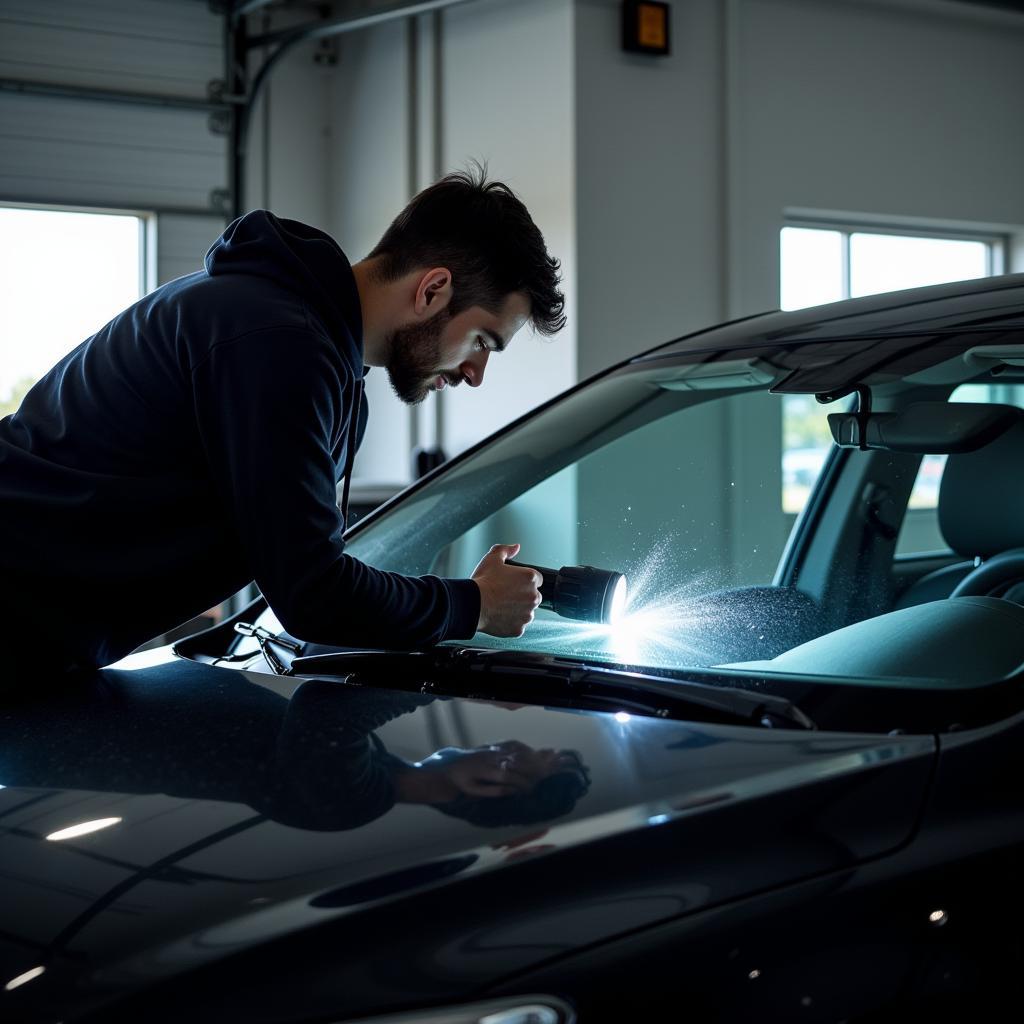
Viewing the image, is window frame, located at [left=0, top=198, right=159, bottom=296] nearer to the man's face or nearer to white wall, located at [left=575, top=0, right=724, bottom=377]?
white wall, located at [left=575, top=0, right=724, bottom=377]

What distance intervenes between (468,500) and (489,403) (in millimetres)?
4143

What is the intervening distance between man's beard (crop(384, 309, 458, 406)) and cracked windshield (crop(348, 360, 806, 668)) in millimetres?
240

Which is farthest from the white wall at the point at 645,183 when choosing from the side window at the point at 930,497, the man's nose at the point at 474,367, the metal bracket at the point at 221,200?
the man's nose at the point at 474,367

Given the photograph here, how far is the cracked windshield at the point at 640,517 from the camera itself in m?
1.50

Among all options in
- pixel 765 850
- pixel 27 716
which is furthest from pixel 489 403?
pixel 765 850

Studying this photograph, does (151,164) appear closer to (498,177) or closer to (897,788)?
(498,177)

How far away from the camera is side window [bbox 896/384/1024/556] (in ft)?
5.64

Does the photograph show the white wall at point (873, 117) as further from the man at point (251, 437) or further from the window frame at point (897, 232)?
the man at point (251, 437)

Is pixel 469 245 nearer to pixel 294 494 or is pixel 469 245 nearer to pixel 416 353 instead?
pixel 416 353

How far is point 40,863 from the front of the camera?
37.9 inches

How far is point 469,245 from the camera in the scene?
1.71 metres

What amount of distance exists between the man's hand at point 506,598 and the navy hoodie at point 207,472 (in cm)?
2

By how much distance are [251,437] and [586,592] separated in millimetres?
432

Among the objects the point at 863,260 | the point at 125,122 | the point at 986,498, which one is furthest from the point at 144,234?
the point at 986,498
